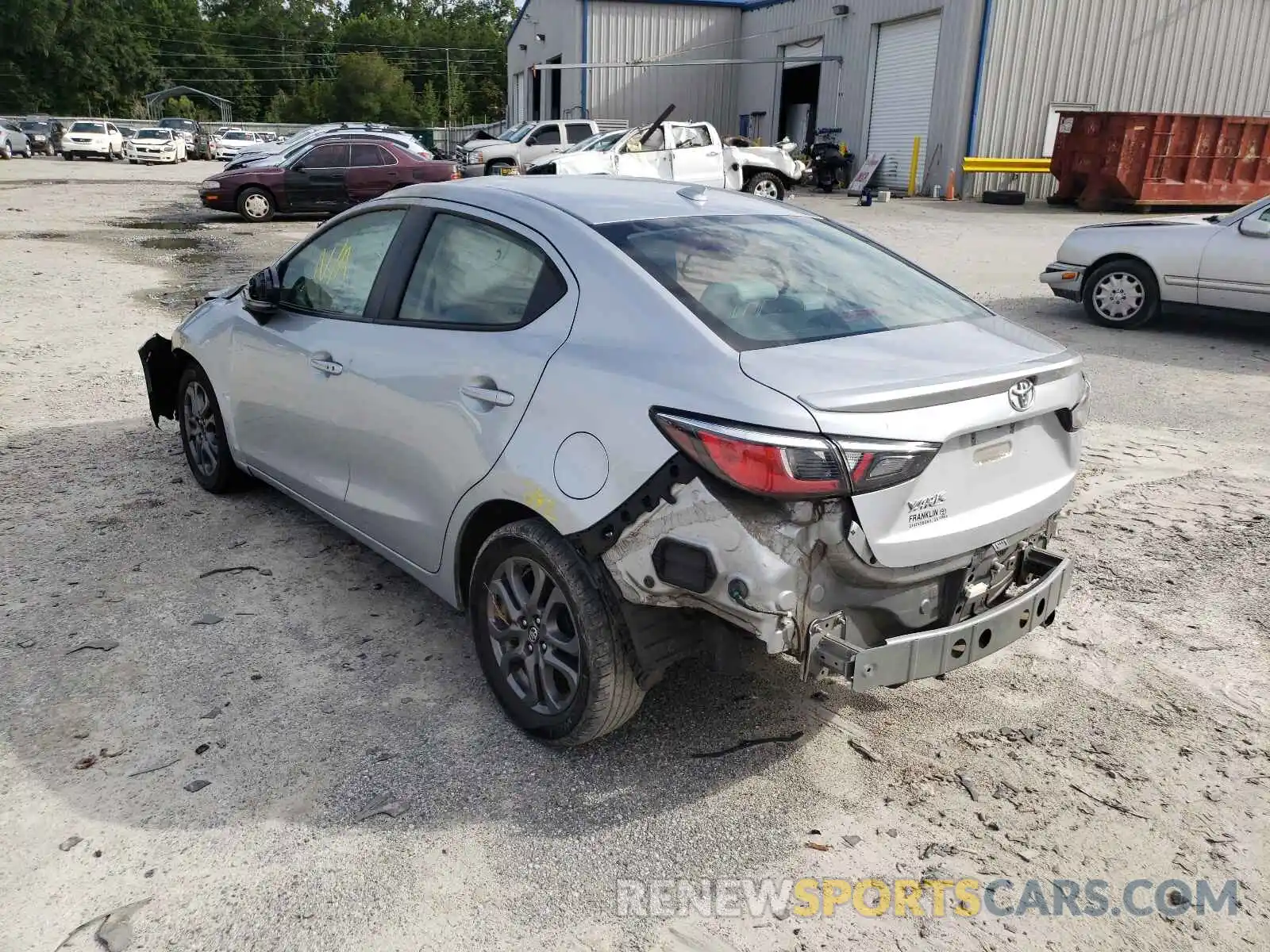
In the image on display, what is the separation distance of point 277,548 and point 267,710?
1.40m

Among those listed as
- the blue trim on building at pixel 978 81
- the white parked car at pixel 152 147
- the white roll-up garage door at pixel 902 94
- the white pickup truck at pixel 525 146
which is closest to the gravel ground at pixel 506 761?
the white pickup truck at pixel 525 146

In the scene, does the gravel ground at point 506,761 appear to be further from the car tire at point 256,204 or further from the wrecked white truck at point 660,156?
the car tire at point 256,204

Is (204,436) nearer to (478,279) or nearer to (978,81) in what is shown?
(478,279)

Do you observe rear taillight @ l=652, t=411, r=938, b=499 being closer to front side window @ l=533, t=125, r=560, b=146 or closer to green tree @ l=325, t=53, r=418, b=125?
front side window @ l=533, t=125, r=560, b=146

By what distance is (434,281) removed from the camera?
353 cm

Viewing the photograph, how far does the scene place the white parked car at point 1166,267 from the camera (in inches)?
342

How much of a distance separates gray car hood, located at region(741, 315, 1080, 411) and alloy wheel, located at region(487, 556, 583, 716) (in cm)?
91

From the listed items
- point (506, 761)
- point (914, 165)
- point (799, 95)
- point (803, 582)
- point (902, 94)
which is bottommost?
point (506, 761)

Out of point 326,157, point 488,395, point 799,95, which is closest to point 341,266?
point 488,395

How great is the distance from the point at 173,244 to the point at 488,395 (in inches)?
586

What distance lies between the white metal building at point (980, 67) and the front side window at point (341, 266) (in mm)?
23458

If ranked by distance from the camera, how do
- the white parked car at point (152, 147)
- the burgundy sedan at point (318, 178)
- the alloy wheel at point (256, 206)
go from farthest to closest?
the white parked car at point (152, 147) → the alloy wheel at point (256, 206) → the burgundy sedan at point (318, 178)

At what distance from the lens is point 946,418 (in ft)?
8.47

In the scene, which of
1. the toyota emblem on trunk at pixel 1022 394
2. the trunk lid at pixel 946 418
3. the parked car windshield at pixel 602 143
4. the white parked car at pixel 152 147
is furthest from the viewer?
the white parked car at pixel 152 147
